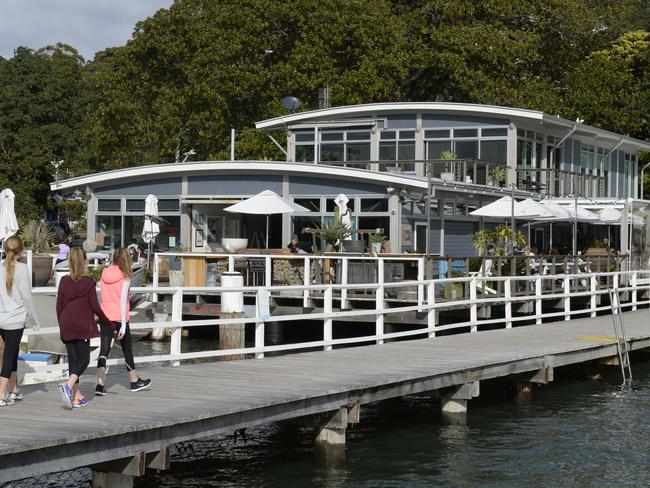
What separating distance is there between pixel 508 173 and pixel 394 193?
6606mm

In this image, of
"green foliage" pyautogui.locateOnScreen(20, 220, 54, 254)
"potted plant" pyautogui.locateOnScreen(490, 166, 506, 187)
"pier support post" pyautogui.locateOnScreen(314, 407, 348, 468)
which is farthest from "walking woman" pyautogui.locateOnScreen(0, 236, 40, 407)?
"potted plant" pyautogui.locateOnScreen(490, 166, 506, 187)

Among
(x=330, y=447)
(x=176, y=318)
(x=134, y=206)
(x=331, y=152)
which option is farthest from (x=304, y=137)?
(x=330, y=447)

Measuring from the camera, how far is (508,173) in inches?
1499

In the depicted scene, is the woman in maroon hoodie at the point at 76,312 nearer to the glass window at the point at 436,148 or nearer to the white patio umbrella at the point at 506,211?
the white patio umbrella at the point at 506,211

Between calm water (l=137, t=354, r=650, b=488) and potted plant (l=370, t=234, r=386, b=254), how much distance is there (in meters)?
10.9

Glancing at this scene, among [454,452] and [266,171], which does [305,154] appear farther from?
[454,452]

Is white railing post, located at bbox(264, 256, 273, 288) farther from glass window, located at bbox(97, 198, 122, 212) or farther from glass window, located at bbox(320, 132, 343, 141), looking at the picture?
glass window, located at bbox(320, 132, 343, 141)

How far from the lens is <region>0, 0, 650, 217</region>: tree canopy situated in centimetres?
4922

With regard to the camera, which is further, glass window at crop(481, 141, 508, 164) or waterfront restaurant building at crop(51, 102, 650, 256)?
glass window at crop(481, 141, 508, 164)

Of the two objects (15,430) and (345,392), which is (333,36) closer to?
(345,392)

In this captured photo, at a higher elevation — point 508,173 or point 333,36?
point 333,36

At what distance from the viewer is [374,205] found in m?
33.4

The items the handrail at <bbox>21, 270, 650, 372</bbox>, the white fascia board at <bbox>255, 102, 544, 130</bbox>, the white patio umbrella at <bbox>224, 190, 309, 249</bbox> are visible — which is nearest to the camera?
the handrail at <bbox>21, 270, 650, 372</bbox>

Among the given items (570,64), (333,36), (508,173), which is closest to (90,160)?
(333,36)
